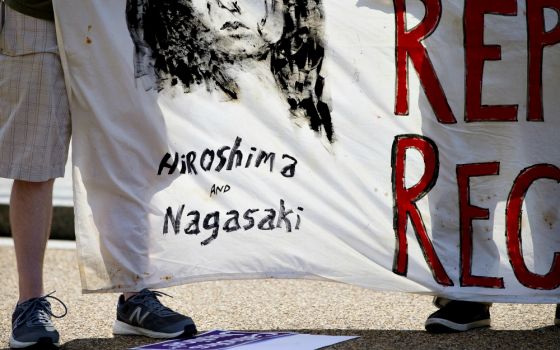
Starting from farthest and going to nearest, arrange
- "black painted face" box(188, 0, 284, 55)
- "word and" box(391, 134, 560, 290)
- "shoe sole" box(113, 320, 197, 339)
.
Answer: "black painted face" box(188, 0, 284, 55) < "word and" box(391, 134, 560, 290) < "shoe sole" box(113, 320, 197, 339)

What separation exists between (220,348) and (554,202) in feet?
4.26

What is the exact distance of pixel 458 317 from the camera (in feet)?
12.4

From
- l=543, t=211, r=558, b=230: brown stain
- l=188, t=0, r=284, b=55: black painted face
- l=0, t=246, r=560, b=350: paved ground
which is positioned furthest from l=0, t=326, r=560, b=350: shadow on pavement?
l=188, t=0, r=284, b=55: black painted face

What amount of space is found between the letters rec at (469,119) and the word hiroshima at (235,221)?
1.26ft

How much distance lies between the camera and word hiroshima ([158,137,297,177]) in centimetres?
388

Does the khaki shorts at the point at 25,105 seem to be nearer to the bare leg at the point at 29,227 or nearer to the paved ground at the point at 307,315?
the bare leg at the point at 29,227

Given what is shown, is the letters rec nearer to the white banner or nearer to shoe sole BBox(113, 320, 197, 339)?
the white banner

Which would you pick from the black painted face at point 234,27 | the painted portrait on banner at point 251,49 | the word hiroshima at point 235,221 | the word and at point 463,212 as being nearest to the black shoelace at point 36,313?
the word hiroshima at point 235,221

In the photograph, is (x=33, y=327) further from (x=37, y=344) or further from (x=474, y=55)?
(x=474, y=55)

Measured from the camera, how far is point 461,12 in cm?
385

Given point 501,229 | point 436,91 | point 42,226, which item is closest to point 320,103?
point 436,91

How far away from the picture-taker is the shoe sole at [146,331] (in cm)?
367

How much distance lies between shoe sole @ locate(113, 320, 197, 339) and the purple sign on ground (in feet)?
0.14

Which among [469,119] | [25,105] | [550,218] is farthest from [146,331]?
[550,218]
